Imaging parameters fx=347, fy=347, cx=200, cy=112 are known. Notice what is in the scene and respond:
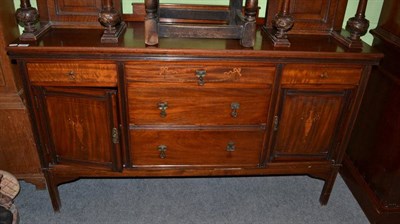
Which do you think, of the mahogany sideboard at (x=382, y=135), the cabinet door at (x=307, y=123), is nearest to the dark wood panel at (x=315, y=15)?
the mahogany sideboard at (x=382, y=135)

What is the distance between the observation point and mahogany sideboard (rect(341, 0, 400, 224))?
209cm

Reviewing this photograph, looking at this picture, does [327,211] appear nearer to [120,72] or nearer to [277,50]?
[277,50]

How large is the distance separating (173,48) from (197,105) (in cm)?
35

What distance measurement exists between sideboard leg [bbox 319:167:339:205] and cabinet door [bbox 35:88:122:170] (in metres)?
1.35

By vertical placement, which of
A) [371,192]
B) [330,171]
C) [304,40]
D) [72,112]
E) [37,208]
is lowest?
[37,208]

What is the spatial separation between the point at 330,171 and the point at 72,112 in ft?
5.36

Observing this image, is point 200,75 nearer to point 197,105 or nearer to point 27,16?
point 197,105

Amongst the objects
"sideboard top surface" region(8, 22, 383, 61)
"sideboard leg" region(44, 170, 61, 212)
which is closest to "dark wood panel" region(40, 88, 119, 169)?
"sideboard leg" region(44, 170, 61, 212)

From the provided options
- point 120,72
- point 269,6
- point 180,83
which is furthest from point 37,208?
point 269,6

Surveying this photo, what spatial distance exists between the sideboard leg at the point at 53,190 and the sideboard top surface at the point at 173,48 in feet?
2.55

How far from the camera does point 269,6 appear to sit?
6.90 ft

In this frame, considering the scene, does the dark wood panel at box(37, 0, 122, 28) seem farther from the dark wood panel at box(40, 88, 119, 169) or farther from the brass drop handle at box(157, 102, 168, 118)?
the brass drop handle at box(157, 102, 168, 118)

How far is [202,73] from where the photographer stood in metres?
1.80

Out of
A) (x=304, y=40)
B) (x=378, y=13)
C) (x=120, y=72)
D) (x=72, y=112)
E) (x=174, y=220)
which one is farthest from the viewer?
(x=378, y=13)
